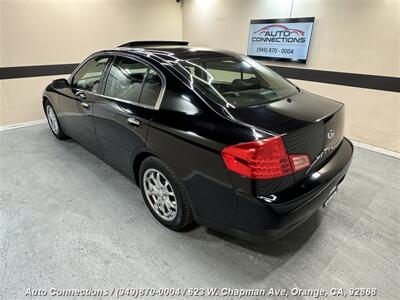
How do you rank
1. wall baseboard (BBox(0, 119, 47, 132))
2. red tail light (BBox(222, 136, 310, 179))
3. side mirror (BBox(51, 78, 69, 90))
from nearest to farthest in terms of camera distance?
red tail light (BBox(222, 136, 310, 179)) → side mirror (BBox(51, 78, 69, 90)) → wall baseboard (BBox(0, 119, 47, 132))

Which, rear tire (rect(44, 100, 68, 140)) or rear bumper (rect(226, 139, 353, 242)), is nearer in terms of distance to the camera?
rear bumper (rect(226, 139, 353, 242))

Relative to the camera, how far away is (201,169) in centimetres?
153

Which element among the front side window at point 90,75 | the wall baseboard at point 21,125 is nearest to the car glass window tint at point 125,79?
the front side window at point 90,75

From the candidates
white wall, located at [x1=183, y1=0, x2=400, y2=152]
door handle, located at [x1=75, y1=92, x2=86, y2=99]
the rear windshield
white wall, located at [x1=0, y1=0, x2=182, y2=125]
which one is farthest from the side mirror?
white wall, located at [x1=183, y1=0, x2=400, y2=152]

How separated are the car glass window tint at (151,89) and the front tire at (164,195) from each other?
41 cm

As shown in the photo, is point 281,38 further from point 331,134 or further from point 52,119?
point 52,119

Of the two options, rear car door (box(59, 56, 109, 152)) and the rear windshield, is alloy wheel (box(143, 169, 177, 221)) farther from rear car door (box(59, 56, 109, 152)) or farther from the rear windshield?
rear car door (box(59, 56, 109, 152))

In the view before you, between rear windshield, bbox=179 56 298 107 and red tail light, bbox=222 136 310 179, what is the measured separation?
351 millimetres

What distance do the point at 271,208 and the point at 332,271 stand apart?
726 millimetres

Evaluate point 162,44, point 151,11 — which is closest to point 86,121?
point 162,44

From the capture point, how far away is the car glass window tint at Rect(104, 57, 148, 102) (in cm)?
199

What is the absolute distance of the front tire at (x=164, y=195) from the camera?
1.75 m

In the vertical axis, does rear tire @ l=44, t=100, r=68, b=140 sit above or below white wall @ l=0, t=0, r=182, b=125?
below

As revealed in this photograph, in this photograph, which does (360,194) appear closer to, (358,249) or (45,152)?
(358,249)
